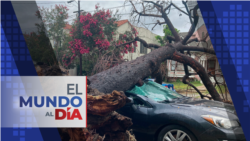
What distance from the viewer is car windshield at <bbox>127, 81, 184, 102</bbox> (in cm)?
428

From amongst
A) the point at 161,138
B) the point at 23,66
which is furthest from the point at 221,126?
the point at 23,66

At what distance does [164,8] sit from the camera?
635cm

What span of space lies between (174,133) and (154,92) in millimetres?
1347

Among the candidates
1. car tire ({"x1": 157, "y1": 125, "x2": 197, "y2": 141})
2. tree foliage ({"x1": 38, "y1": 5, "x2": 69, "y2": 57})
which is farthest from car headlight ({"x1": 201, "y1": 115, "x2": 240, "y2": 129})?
tree foliage ({"x1": 38, "y1": 5, "x2": 69, "y2": 57})

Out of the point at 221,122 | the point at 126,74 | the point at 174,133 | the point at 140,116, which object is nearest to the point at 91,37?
the point at 126,74

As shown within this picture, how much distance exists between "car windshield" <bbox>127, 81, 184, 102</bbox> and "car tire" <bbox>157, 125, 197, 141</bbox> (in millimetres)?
803

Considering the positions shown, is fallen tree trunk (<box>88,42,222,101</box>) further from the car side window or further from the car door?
the car door

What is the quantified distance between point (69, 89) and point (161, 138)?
1.79 m

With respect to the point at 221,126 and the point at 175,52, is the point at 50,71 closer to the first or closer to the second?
the point at 221,126

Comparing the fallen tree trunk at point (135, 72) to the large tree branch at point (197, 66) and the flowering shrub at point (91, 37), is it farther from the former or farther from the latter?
A: the flowering shrub at point (91, 37)

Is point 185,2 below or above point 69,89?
above

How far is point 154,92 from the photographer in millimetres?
4555

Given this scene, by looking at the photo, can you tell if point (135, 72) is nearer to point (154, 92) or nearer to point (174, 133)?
point (154, 92)

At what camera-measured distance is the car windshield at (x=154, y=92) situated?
4277mm
